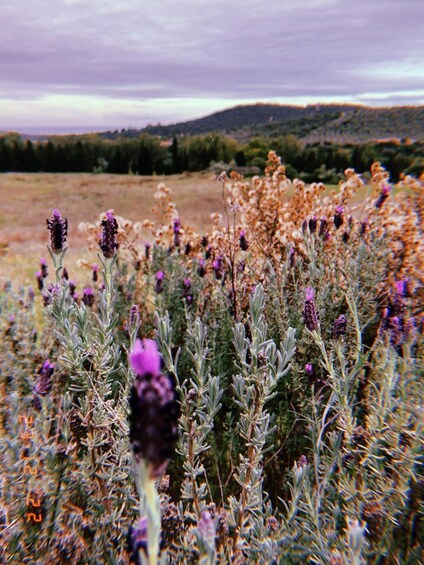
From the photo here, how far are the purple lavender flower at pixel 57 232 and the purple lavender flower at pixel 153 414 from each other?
4.19 ft

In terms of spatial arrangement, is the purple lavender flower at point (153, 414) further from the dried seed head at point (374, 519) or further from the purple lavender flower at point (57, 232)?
the purple lavender flower at point (57, 232)

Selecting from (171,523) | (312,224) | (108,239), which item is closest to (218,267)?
(312,224)

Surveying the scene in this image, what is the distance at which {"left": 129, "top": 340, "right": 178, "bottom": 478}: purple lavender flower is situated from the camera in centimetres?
→ 67

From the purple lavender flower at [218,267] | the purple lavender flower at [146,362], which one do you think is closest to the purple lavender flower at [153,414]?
the purple lavender flower at [146,362]

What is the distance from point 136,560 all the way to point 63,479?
970 mm

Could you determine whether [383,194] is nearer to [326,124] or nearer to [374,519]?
[374,519]

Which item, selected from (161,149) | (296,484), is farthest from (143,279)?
(161,149)

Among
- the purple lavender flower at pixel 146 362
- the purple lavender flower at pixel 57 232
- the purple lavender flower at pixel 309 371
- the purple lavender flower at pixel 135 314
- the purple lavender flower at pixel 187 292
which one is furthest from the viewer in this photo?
the purple lavender flower at pixel 187 292

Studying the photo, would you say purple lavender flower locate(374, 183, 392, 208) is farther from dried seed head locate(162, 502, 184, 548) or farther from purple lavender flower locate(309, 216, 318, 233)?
dried seed head locate(162, 502, 184, 548)

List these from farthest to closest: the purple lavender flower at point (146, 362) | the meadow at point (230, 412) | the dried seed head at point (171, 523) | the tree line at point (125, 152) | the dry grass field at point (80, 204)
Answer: the tree line at point (125, 152)
the dry grass field at point (80, 204)
the dried seed head at point (171, 523)
the meadow at point (230, 412)
the purple lavender flower at point (146, 362)

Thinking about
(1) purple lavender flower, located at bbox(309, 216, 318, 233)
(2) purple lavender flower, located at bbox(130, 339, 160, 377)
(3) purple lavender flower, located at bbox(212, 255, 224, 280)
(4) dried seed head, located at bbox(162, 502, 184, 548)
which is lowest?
(4) dried seed head, located at bbox(162, 502, 184, 548)

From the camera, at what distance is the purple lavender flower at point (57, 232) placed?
1.82 m

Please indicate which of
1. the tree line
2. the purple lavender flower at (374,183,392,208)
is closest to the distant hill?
the tree line

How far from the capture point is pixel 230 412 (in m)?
2.26
